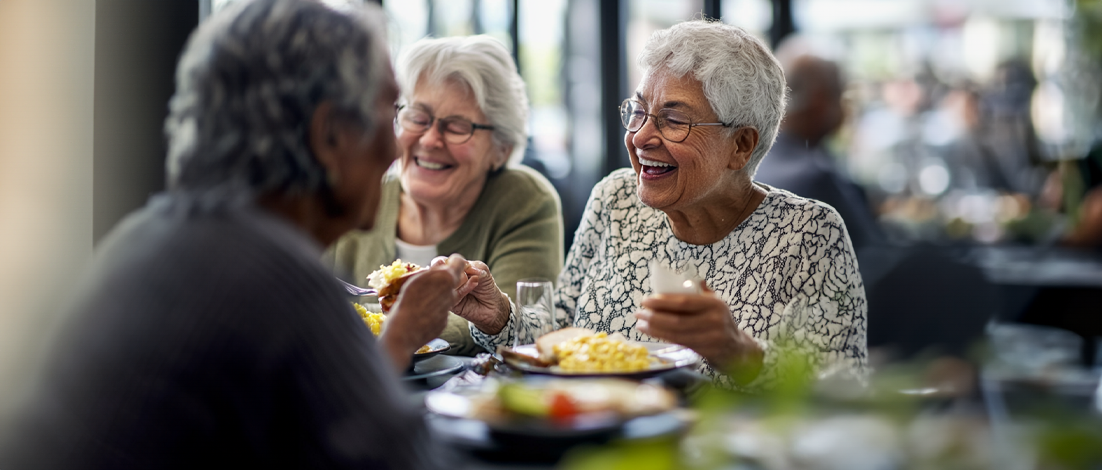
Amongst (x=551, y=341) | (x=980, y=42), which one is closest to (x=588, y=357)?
(x=551, y=341)

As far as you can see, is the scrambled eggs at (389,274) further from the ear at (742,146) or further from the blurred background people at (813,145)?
the blurred background people at (813,145)

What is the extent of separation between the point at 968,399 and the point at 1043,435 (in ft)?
0.69

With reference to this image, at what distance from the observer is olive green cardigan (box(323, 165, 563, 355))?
264 cm

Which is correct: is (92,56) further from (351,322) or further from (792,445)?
(792,445)

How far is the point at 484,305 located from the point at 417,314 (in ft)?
2.06

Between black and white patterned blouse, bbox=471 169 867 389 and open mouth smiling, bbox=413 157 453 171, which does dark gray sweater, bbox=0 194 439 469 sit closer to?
black and white patterned blouse, bbox=471 169 867 389

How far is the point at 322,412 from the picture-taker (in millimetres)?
1032

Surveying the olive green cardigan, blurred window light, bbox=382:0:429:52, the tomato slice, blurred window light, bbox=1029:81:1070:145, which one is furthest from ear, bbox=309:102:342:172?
blurred window light, bbox=1029:81:1070:145

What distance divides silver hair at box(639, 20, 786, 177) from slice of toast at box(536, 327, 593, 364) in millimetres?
699

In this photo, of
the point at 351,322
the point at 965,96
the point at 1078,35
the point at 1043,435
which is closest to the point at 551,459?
the point at 351,322

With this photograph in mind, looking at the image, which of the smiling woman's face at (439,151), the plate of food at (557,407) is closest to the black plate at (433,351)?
the plate of food at (557,407)

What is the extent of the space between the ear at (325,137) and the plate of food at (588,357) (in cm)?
59

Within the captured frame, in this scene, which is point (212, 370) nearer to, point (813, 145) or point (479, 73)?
point (479, 73)

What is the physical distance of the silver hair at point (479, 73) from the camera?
271cm
